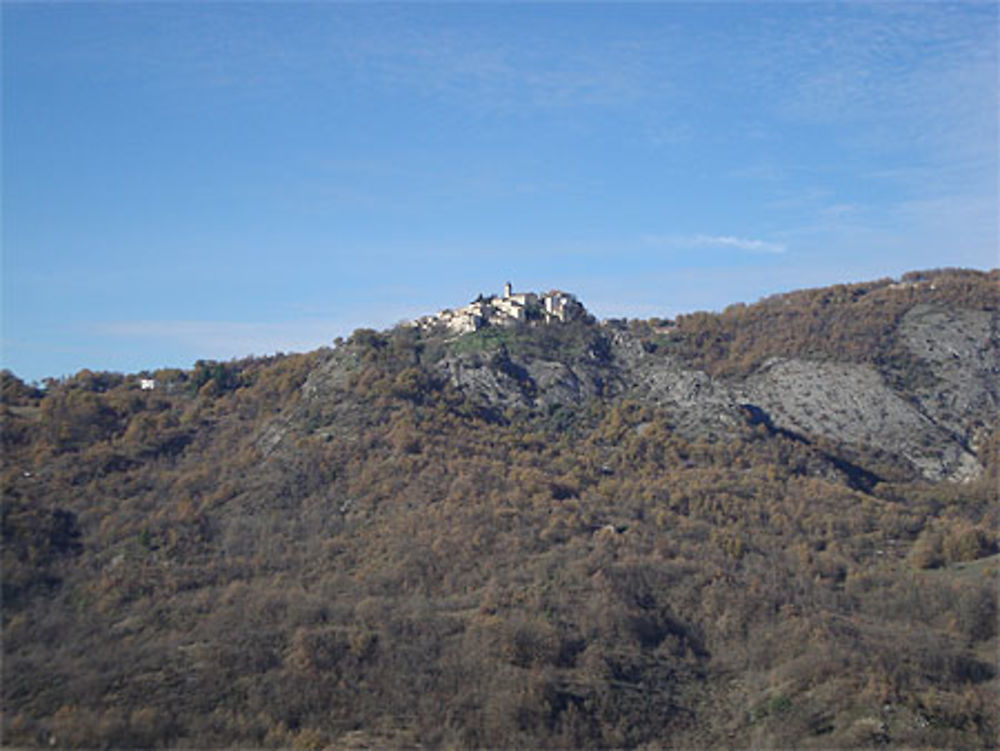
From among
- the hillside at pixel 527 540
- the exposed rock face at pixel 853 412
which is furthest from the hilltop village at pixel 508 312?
the exposed rock face at pixel 853 412

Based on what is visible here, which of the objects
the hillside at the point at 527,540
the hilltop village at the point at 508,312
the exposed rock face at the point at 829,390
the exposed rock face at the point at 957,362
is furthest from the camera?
the hilltop village at the point at 508,312

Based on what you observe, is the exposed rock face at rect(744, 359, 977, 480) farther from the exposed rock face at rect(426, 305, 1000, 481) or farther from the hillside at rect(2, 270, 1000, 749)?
the hillside at rect(2, 270, 1000, 749)

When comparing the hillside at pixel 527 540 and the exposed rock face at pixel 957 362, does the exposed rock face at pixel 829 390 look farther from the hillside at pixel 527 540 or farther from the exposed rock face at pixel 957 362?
the hillside at pixel 527 540

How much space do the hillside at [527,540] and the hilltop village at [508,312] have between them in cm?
205

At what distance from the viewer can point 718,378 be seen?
86.6m

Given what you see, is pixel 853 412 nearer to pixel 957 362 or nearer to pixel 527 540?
pixel 957 362

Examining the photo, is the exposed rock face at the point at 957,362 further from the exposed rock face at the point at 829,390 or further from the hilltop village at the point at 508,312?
the hilltop village at the point at 508,312

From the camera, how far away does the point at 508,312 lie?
9475 cm

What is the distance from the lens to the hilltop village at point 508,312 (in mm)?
92500

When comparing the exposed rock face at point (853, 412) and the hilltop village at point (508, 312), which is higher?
the hilltop village at point (508, 312)

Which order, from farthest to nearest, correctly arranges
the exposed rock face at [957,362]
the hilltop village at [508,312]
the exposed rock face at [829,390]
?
1. the hilltop village at [508,312]
2. the exposed rock face at [957,362]
3. the exposed rock face at [829,390]

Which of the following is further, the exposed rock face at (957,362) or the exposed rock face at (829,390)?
the exposed rock face at (957,362)

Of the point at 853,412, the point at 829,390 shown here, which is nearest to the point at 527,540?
the point at 853,412

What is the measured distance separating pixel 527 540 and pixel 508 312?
144ft
